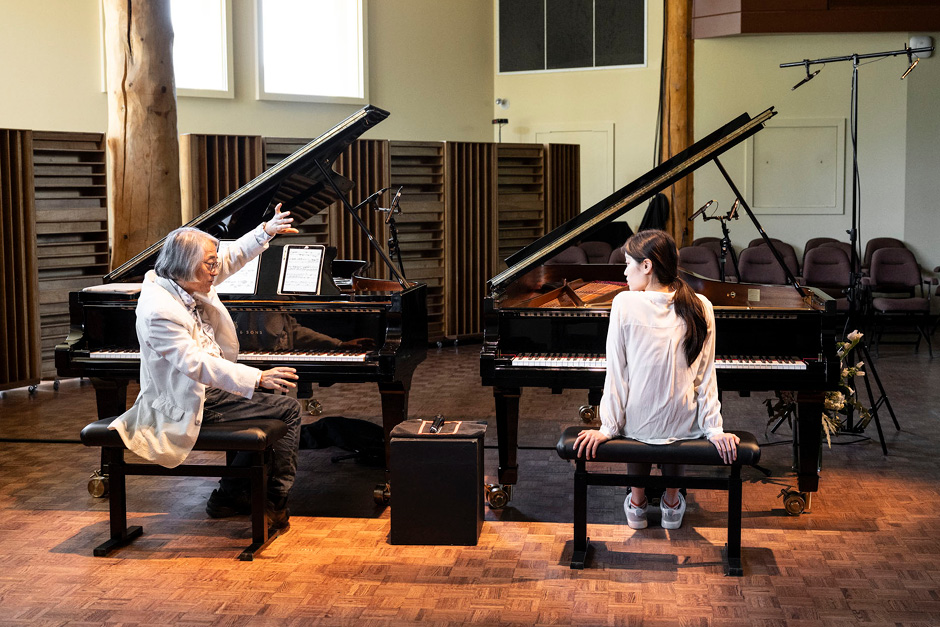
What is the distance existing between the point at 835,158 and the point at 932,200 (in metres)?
1.17

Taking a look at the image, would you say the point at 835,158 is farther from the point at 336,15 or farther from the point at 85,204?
the point at 85,204

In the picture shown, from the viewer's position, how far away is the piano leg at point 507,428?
4297mm

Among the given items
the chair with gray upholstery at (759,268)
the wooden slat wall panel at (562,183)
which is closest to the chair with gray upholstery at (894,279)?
the chair with gray upholstery at (759,268)

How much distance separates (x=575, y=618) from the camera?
328 centimetres

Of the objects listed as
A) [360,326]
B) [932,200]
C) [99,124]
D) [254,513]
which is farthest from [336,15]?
[254,513]

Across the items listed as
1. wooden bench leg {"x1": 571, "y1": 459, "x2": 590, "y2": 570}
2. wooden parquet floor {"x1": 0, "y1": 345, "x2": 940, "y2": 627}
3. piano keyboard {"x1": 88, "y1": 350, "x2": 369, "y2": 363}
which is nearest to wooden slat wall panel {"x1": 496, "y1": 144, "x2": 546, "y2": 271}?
wooden parquet floor {"x1": 0, "y1": 345, "x2": 940, "y2": 627}

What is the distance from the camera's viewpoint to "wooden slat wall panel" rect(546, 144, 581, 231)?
10250 millimetres

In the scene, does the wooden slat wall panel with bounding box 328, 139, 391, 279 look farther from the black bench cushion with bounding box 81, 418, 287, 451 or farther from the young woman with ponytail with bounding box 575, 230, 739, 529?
the young woman with ponytail with bounding box 575, 230, 739, 529

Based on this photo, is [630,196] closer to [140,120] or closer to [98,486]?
[98,486]

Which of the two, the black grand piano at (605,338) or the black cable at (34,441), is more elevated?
the black grand piano at (605,338)

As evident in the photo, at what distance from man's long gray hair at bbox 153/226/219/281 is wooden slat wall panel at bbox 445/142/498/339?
5.64 meters

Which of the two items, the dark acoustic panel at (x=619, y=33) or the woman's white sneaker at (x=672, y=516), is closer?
the woman's white sneaker at (x=672, y=516)

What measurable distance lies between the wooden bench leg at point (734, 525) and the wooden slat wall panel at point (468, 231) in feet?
19.5

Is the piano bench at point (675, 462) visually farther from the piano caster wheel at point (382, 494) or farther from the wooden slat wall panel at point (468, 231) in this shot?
the wooden slat wall panel at point (468, 231)
